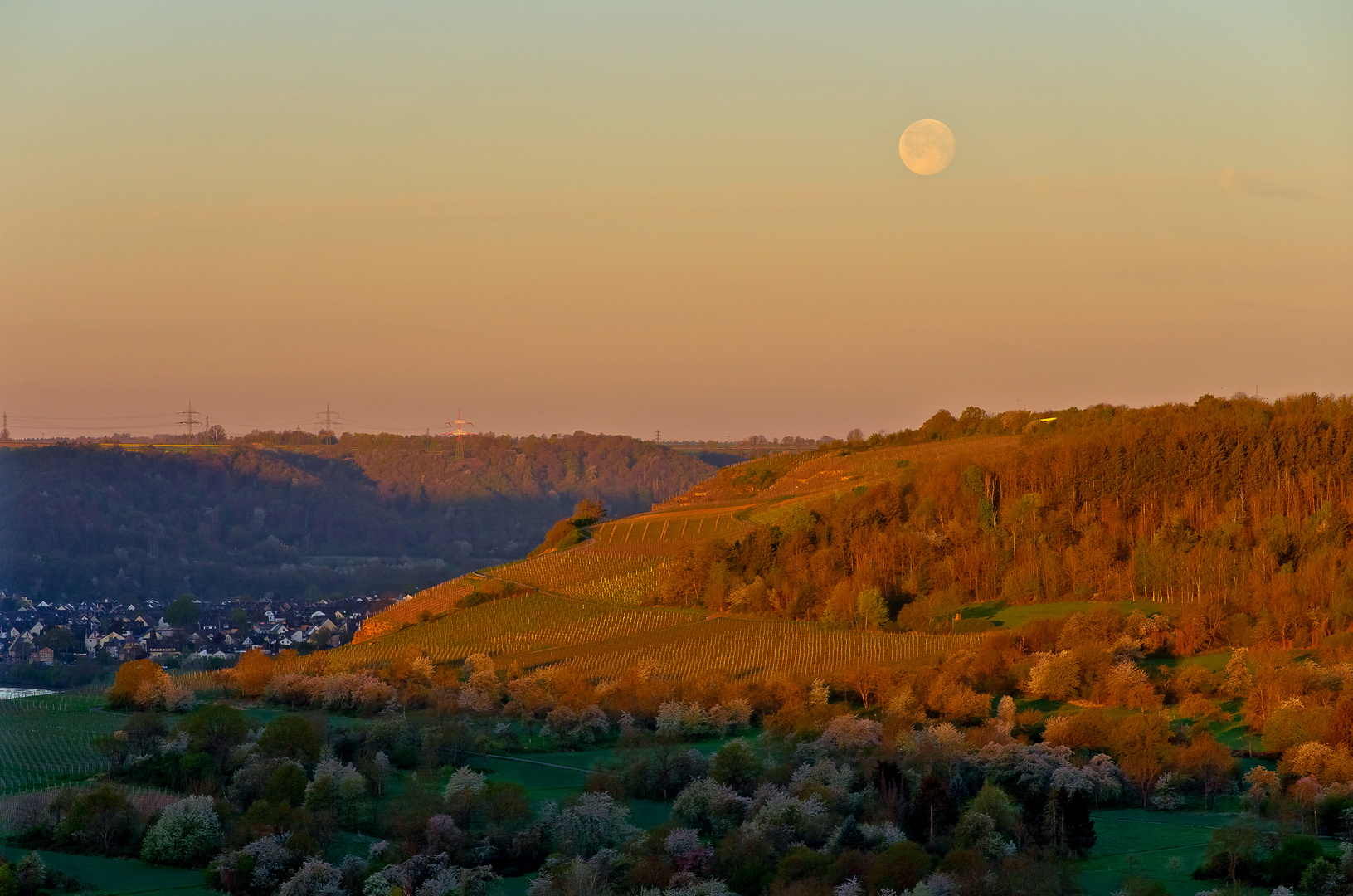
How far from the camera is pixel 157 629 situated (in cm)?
8825

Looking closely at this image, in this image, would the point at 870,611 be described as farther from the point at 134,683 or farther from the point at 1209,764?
the point at 134,683

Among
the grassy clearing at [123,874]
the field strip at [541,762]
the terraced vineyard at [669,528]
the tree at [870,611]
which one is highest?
the terraced vineyard at [669,528]

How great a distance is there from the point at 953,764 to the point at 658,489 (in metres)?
121

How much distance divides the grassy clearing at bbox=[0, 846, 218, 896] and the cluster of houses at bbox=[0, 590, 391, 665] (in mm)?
42784

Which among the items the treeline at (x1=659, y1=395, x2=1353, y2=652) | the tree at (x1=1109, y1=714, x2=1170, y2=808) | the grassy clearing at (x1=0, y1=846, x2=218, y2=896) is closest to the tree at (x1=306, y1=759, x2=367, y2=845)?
the grassy clearing at (x1=0, y1=846, x2=218, y2=896)

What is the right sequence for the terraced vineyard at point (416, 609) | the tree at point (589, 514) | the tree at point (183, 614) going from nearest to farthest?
the terraced vineyard at point (416, 609) → the tree at point (183, 614) → the tree at point (589, 514)

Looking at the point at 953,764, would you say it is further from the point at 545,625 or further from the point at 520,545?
the point at 520,545

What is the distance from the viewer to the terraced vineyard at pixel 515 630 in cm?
A: 6003

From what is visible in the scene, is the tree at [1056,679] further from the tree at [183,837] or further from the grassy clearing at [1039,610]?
the tree at [183,837]

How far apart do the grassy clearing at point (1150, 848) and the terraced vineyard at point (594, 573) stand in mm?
32455

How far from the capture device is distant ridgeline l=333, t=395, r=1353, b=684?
190 ft

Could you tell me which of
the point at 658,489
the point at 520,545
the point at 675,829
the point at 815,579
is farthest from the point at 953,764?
the point at 658,489

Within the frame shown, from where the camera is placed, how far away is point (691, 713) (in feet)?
153

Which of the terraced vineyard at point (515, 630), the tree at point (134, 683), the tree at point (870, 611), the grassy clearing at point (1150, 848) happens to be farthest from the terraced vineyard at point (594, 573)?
the grassy clearing at point (1150, 848)
